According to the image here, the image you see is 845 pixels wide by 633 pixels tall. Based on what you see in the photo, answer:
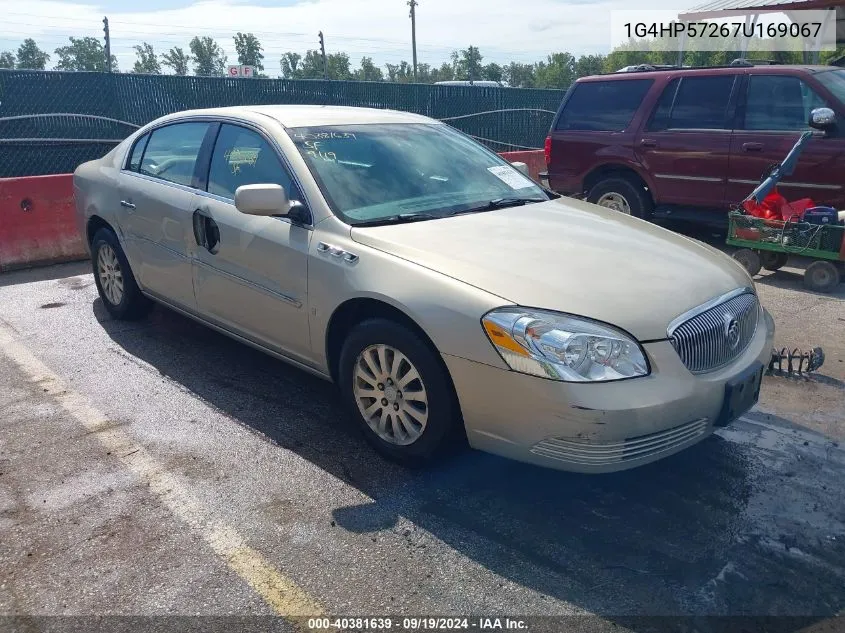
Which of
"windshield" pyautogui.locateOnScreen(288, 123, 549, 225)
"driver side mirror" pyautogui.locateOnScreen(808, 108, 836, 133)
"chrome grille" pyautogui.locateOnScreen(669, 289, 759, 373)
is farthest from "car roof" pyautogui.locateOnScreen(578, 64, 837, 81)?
"chrome grille" pyautogui.locateOnScreen(669, 289, 759, 373)

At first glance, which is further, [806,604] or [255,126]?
[255,126]

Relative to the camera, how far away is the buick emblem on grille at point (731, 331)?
3348 millimetres

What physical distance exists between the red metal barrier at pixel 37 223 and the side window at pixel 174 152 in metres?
3.02

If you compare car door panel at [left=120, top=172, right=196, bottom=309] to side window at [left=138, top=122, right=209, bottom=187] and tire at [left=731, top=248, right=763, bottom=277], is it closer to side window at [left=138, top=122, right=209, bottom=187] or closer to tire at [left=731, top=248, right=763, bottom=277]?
side window at [left=138, top=122, right=209, bottom=187]

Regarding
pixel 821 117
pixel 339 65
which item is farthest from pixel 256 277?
pixel 339 65

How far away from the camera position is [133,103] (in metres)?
13.6

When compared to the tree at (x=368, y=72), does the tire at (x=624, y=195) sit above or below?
below

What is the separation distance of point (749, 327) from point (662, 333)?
2.52ft

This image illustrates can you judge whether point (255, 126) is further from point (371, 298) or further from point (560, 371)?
point (560, 371)

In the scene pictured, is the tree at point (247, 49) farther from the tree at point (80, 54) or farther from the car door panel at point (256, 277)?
the car door panel at point (256, 277)

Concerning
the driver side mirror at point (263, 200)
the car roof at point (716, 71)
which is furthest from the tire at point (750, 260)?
the driver side mirror at point (263, 200)

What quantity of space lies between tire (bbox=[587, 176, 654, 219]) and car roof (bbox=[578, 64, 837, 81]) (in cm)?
116

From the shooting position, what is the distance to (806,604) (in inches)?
105

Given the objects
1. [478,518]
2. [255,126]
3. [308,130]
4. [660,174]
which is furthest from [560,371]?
[660,174]
